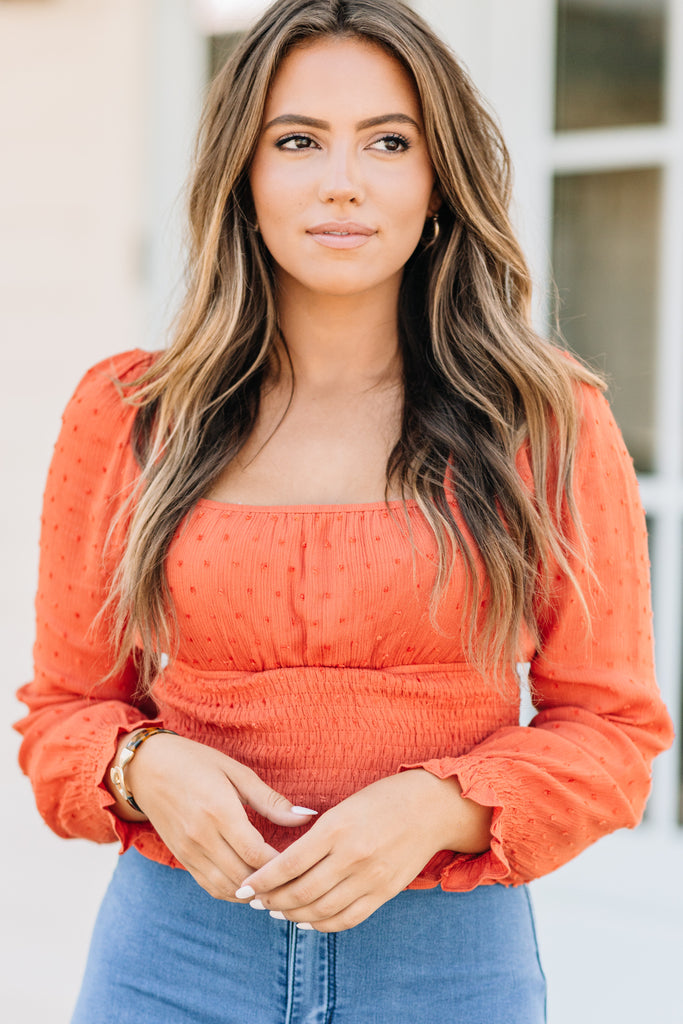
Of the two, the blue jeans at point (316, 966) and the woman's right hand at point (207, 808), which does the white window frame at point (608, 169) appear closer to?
the blue jeans at point (316, 966)

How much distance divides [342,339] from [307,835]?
0.67m

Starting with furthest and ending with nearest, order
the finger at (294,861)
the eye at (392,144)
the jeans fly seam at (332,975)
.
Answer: the eye at (392,144)
the jeans fly seam at (332,975)
the finger at (294,861)

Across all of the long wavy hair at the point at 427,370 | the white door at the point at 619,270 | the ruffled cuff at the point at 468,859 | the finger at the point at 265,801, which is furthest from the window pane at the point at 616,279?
the finger at the point at 265,801

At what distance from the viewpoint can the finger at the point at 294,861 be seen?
3.43 feet

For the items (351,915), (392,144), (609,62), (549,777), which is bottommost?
(351,915)

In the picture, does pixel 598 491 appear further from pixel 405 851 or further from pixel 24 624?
pixel 24 624

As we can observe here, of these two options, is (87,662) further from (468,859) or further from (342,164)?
(342,164)

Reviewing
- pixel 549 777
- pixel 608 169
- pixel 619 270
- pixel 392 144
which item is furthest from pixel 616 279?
pixel 549 777

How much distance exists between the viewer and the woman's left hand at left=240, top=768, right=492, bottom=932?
3.44ft

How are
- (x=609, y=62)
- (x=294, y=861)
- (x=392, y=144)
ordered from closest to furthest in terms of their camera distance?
1. (x=294, y=861)
2. (x=392, y=144)
3. (x=609, y=62)

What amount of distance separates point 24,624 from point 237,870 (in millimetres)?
1692

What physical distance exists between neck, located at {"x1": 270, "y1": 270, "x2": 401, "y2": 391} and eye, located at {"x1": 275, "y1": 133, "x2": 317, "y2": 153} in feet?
0.64

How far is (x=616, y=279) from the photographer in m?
2.29

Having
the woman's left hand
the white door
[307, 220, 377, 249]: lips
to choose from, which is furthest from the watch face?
the white door
